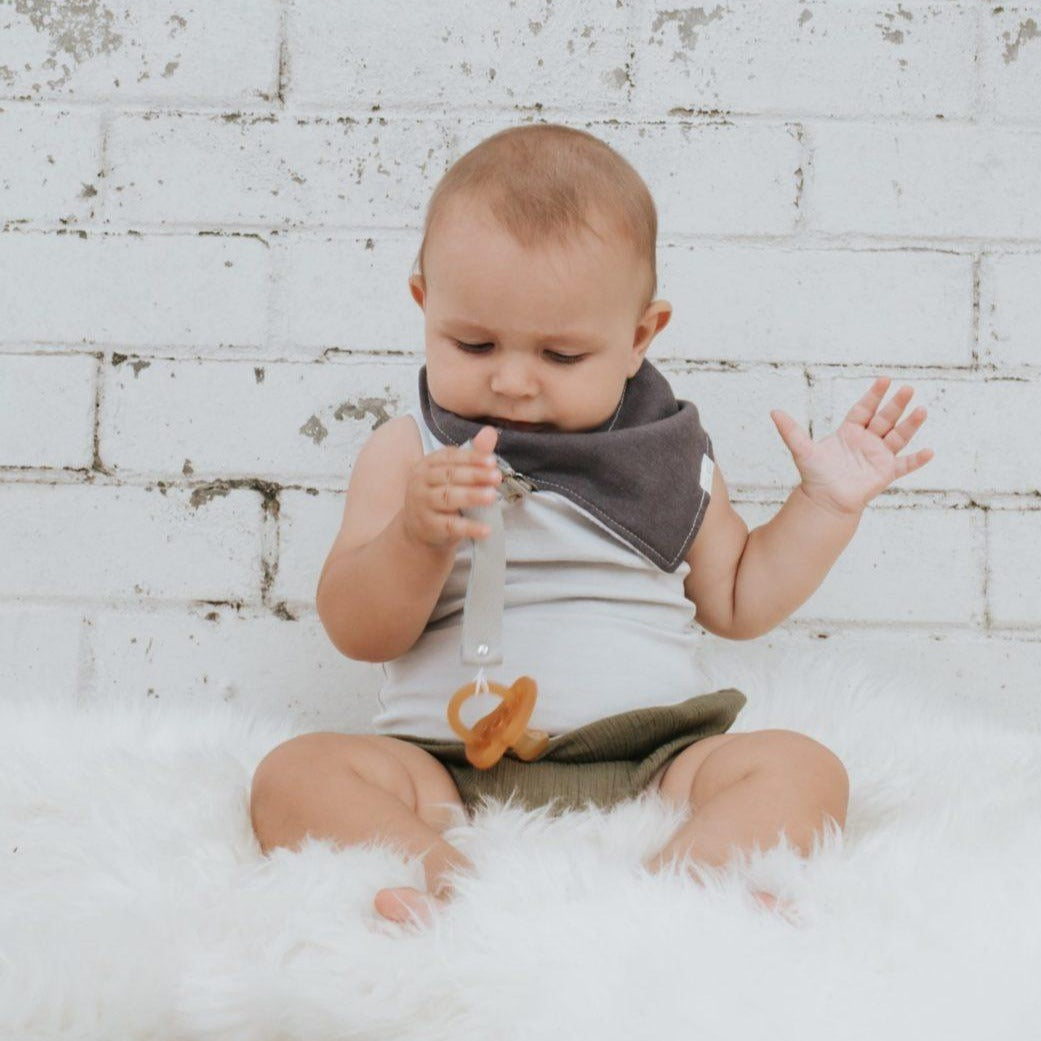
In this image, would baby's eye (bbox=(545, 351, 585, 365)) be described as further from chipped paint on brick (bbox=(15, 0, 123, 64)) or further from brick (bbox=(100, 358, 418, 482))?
chipped paint on brick (bbox=(15, 0, 123, 64))

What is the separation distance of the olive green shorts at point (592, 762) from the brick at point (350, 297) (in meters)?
0.62

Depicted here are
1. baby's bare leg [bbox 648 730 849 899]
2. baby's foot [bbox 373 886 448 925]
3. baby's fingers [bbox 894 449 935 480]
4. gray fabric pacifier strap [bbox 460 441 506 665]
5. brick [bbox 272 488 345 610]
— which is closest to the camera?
baby's foot [bbox 373 886 448 925]

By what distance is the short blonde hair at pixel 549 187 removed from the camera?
117 cm

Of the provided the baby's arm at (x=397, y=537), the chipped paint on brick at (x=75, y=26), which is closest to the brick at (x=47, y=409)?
the chipped paint on brick at (x=75, y=26)

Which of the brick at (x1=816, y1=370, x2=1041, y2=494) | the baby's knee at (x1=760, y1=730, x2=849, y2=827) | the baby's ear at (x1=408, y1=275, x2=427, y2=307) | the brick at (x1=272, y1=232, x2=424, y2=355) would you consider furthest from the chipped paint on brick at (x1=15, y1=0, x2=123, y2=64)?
the baby's knee at (x1=760, y1=730, x2=849, y2=827)

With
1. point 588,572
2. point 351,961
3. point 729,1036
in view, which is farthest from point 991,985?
point 588,572

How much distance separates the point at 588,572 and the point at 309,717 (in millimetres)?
549

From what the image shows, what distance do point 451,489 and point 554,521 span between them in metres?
0.23

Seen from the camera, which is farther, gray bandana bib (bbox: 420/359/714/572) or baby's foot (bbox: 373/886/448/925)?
gray bandana bib (bbox: 420/359/714/572)

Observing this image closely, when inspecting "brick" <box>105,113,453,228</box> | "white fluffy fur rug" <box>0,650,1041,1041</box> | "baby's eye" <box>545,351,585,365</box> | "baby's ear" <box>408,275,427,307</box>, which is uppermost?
"brick" <box>105,113,453,228</box>

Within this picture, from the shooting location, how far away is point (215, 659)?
1664mm

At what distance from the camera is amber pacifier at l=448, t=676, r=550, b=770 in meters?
1.08

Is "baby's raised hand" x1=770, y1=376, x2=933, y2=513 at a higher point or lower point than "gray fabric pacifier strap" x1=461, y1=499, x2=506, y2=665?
higher

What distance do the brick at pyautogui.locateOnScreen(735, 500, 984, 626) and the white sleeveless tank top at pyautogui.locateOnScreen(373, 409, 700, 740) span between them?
43cm
